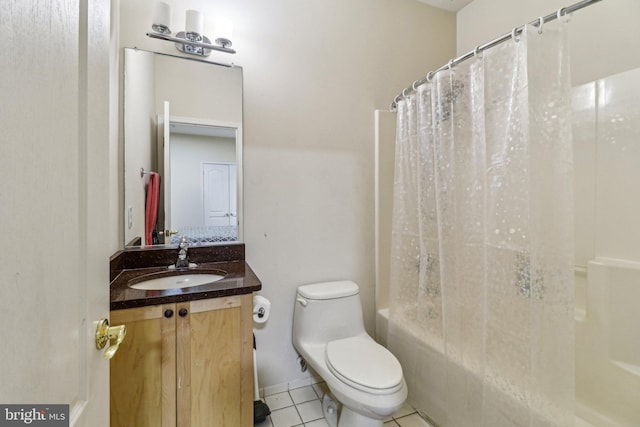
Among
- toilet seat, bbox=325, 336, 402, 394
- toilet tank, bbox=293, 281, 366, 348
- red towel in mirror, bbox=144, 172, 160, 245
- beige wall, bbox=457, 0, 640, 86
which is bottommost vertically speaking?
toilet seat, bbox=325, 336, 402, 394

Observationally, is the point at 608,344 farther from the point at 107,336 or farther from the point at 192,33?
the point at 192,33

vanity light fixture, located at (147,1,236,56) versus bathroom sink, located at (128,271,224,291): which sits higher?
vanity light fixture, located at (147,1,236,56)

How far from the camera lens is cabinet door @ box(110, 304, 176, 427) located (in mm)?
1069

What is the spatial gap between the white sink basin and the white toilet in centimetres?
56

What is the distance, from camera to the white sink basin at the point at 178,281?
1375 millimetres

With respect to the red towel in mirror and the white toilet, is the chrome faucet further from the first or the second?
the white toilet

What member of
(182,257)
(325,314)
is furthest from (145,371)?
(325,314)

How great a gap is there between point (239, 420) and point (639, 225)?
6.62 feet

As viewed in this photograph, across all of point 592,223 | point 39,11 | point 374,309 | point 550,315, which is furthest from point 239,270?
point 592,223

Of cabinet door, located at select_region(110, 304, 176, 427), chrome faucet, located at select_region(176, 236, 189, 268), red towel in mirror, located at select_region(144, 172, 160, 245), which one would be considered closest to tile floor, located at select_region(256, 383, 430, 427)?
cabinet door, located at select_region(110, 304, 176, 427)

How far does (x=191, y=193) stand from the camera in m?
1.59

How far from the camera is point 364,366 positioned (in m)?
1.37

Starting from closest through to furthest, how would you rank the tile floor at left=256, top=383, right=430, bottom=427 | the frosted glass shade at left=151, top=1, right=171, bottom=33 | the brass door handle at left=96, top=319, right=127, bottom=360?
the brass door handle at left=96, top=319, right=127, bottom=360
the frosted glass shade at left=151, top=1, right=171, bottom=33
the tile floor at left=256, top=383, right=430, bottom=427
